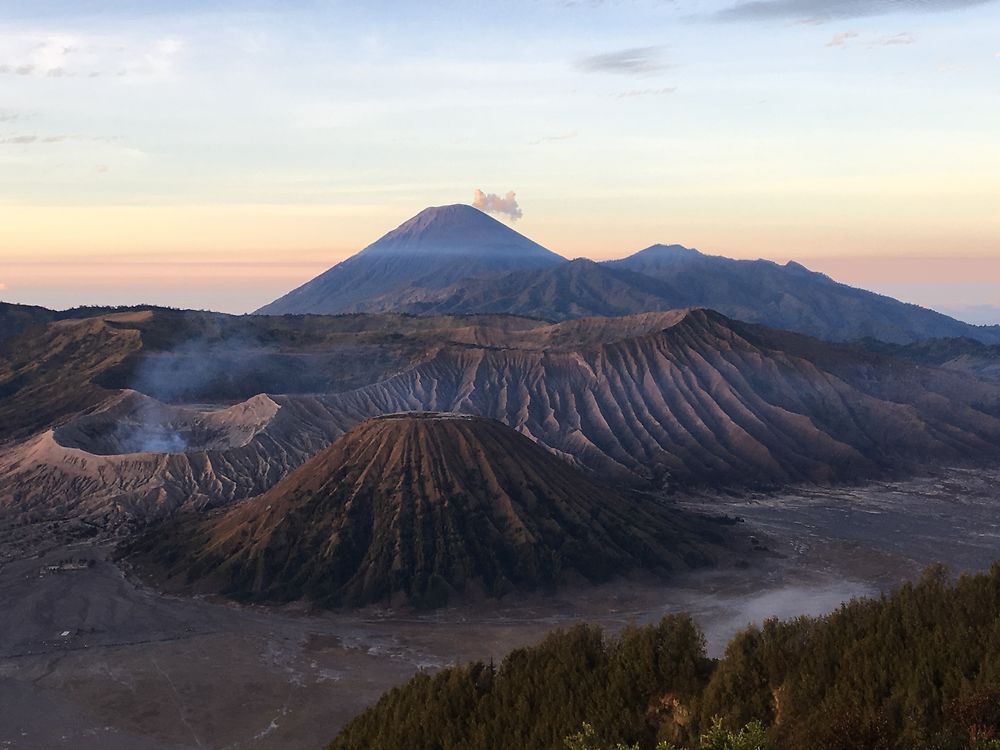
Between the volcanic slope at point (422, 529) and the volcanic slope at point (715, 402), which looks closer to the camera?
the volcanic slope at point (422, 529)

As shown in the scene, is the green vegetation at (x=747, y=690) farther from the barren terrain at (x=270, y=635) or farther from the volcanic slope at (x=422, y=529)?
the volcanic slope at (x=422, y=529)

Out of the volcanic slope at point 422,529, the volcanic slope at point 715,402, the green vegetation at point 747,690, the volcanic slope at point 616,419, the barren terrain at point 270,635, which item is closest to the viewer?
the green vegetation at point 747,690

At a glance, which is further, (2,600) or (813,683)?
(2,600)

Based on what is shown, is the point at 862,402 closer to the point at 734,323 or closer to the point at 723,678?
the point at 734,323

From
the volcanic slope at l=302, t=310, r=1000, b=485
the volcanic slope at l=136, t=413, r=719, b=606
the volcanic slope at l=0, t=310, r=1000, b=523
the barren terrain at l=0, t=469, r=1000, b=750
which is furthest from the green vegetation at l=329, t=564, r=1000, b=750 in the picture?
the volcanic slope at l=302, t=310, r=1000, b=485

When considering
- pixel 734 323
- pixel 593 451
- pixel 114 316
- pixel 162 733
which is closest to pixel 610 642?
pixel 162 733

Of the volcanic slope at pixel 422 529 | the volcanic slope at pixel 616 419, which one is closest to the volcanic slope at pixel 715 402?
the volcanic slope at pixel 616 419

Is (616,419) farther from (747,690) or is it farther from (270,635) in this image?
(747,690)
